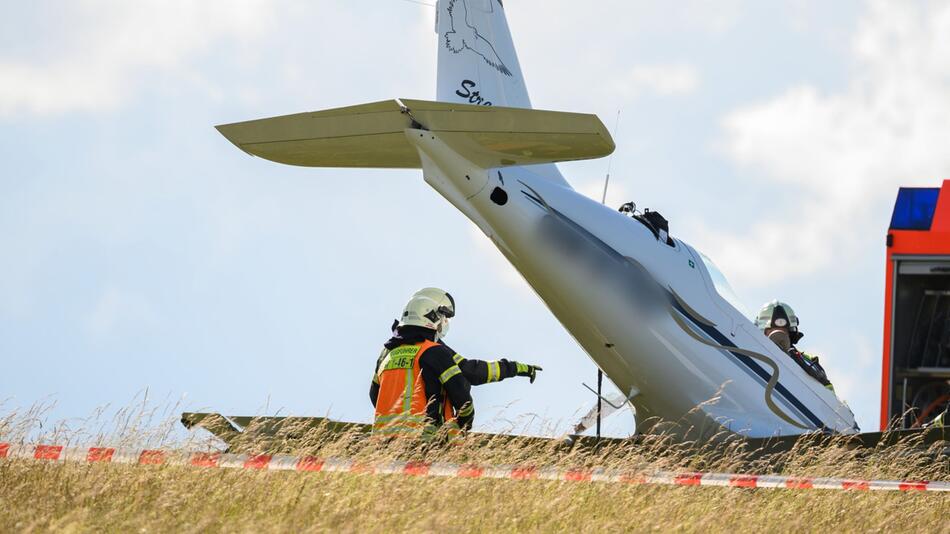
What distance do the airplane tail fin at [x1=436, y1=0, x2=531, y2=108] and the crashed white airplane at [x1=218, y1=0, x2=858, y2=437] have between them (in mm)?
14

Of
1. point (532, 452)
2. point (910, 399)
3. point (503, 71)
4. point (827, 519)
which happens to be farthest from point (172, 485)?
point (910, 399)

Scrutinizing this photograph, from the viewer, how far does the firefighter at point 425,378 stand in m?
10.6

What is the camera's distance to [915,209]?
13.7 m

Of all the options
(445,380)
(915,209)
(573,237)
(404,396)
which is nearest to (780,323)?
(915,209)

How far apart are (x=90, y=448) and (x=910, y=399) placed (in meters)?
9.07

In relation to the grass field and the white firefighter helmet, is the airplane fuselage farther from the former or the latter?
the grass field

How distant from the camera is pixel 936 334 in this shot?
1491 centimetres

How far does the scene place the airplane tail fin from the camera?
13516 mm

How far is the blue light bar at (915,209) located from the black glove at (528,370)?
15.5 ft

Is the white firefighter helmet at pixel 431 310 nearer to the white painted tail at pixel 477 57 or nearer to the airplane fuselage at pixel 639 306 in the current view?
the airplane fuselage at pixel 639 306

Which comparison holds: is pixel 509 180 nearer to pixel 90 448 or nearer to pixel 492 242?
Result: pixel 492 242

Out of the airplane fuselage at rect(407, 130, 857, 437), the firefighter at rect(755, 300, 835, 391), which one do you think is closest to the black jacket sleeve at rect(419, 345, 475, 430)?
the airplane fuselage at rect(407, 130, 857, 437)

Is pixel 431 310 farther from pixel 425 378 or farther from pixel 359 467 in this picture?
pixel 359 467

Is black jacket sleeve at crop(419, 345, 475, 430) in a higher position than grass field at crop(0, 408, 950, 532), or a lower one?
higher
